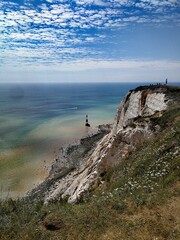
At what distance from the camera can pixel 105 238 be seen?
37.6 ft

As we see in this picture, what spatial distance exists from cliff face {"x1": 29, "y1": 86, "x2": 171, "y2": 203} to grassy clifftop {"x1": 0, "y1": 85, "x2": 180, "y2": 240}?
21.3ft

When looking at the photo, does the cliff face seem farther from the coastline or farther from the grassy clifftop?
the grassy clifftop

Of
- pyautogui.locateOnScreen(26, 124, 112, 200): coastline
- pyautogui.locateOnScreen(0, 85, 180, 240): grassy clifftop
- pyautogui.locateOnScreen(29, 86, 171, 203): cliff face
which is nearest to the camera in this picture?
pyautogui.locateOnScreen(0, 85, 180, 240): grassy clifftop

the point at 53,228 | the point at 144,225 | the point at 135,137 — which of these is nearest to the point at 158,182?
the point at 144,225

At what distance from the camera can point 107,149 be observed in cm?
2902

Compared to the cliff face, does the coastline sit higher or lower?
lower

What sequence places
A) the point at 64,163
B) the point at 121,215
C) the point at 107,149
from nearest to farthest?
the point at 121,215, the point at 107,149, the point at 64,163

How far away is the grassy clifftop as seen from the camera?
11.8 metres

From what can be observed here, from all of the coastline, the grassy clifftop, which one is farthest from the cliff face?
the grassy clifftop

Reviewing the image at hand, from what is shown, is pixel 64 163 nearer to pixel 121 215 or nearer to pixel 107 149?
pixel 107 149

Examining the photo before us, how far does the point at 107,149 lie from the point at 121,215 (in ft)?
52.1

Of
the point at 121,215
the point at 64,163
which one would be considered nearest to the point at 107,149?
the point at 121,215

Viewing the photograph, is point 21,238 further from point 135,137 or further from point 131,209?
point 135,137

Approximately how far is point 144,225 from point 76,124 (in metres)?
82.1
